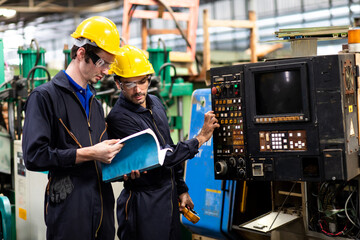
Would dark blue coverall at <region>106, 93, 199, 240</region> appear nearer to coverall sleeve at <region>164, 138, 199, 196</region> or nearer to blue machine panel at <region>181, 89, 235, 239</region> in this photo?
coverall sleeve at <region>164, 138, 199, 196</region>

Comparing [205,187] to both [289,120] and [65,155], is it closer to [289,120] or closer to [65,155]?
[289,120]

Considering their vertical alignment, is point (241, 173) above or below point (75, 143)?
below

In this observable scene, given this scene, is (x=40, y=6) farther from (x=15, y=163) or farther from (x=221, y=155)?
(x=221, y=155)

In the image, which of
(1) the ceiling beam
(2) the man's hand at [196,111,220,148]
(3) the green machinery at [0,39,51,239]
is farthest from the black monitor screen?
(1) the ceiling beam

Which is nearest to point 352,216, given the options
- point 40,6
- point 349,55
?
point 349,55

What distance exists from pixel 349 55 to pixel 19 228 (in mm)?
2658

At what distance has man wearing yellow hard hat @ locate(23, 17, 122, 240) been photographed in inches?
68.4

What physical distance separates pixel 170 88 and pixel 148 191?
203 cm

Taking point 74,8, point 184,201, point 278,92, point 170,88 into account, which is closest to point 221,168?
point 184,201

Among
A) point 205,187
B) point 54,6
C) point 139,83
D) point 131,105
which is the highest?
point 54,6

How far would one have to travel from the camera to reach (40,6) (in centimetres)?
1112

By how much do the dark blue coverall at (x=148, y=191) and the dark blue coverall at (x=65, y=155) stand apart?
249 millimetres

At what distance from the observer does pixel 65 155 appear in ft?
5.66

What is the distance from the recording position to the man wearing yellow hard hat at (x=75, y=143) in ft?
5.70
